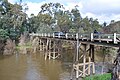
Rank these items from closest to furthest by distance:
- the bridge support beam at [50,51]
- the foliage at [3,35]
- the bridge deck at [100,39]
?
the bridge deck at [100,39] → the bridge support beam at [50,51] → the foliage at [3,35]

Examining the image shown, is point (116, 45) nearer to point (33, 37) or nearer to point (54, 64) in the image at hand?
point (54, 64)

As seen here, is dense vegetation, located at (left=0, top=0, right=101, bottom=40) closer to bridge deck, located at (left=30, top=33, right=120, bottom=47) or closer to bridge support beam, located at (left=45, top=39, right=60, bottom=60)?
bridge support beam, located at (left=45, top=39, right=60, bottom=60)

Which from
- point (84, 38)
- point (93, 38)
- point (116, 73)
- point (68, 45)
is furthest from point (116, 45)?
point (68, 45)

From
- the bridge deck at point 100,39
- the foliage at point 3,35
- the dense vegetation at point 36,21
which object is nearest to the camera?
the bridge deck at point 100,39

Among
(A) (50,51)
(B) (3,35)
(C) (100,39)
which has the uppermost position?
(B) (3,35)

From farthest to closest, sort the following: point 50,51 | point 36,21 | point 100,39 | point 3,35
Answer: point 36,21, point 3,35, point 50,51, point 100,39

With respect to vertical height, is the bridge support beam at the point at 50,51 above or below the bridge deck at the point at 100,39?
below

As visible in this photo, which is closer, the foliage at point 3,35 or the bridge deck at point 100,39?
the bridge deck at point 100,39

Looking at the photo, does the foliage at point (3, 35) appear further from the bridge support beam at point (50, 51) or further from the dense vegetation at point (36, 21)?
the bridge support beam at point (50, 51)

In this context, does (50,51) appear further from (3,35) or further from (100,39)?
(100,39)

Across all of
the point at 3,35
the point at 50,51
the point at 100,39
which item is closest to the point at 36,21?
the point at 3,35

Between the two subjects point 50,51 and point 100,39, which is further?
point 50,51

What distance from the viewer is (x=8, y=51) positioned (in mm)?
42844

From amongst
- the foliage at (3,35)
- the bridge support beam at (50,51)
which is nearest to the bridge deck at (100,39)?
the bridge support beam at (50,51)
